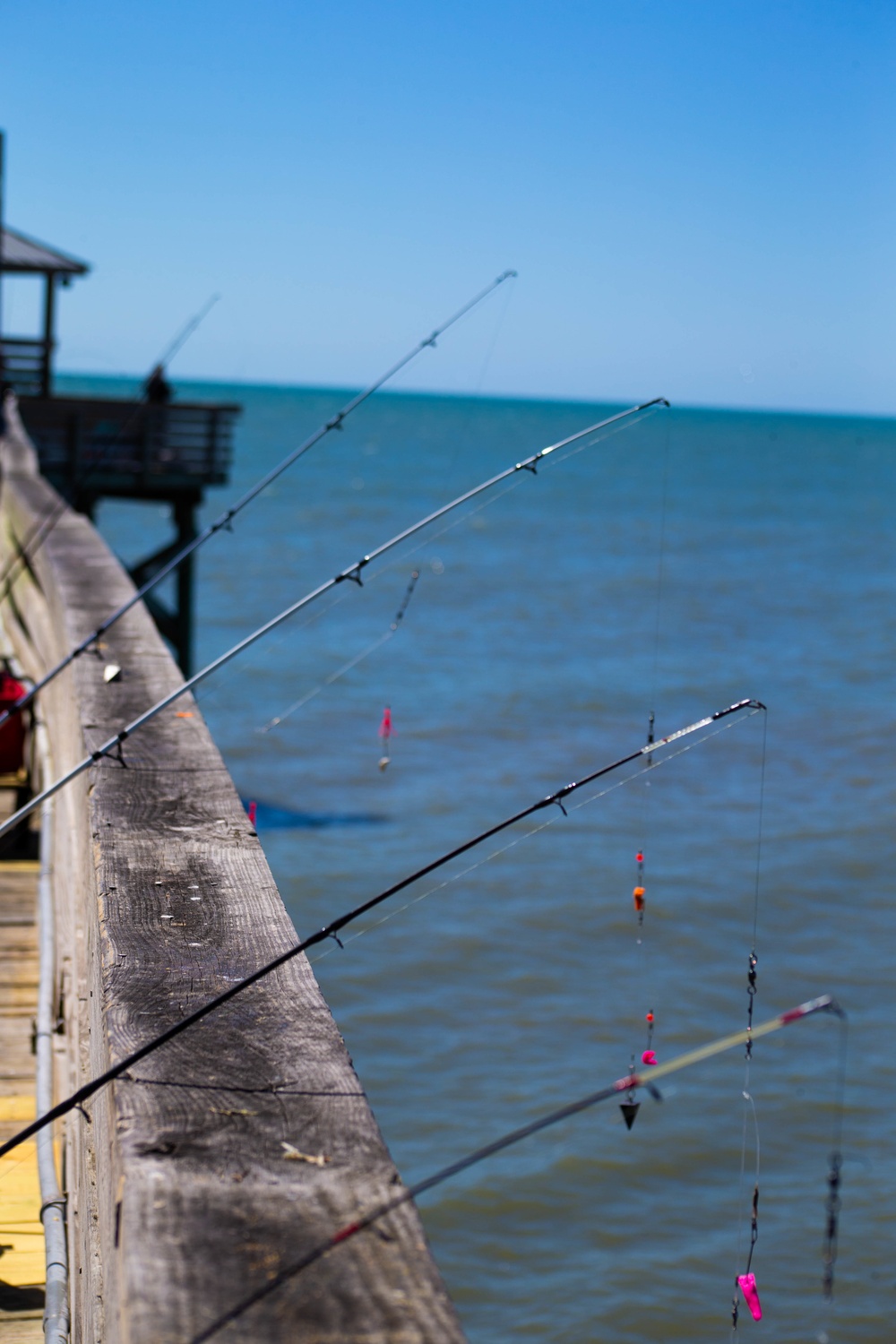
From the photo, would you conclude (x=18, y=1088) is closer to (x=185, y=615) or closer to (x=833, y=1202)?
Result: (x=833, y=1202)

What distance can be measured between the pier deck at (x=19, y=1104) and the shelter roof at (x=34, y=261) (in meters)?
13.5

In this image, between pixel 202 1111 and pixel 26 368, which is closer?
pixel 202 1111

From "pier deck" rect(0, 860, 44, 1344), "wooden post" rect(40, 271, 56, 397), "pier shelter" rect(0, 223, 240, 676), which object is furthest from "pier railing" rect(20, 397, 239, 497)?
"pier deck" rect(0, 860, 44, 1344)

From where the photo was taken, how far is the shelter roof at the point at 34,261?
58.1 ft

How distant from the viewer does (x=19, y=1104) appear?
4.04m

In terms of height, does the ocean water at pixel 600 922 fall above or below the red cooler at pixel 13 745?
below

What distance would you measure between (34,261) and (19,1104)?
1583cm

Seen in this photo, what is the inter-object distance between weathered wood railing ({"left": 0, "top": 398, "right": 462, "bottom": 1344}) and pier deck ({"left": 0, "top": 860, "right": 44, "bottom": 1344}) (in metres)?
0.34

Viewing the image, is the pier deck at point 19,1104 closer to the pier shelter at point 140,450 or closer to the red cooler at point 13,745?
→ the red cooler at point 13,745

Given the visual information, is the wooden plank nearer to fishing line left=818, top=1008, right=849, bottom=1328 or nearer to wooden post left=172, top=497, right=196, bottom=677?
fishing line left=818, top=1008, right=849, bottom=1328

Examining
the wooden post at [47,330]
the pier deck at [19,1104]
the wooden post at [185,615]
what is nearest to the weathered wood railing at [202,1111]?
the pier deck at [19,1104]

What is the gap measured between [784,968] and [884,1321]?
11.3ft

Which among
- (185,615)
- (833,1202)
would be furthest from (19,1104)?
(185,615)

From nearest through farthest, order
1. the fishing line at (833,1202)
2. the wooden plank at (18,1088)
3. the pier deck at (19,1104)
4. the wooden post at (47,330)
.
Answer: the fishing line at (833,1202), the pier deck at (19,1104), the wooden plank at (18,1088), the wooden post at (47,330)
